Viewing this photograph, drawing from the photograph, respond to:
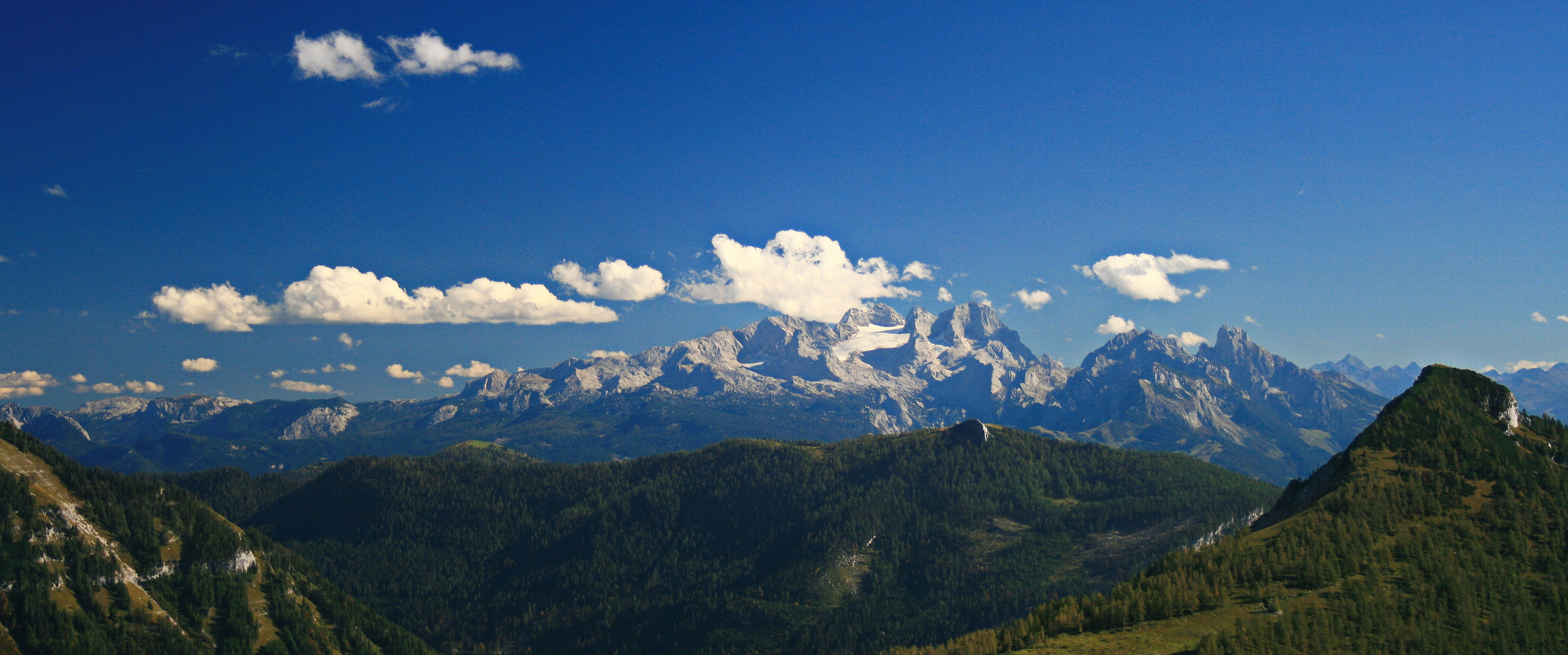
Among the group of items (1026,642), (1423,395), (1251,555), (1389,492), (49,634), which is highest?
(1423,395)

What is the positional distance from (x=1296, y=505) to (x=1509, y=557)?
40264mm

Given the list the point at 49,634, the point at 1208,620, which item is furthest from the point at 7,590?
the point at 1208,620

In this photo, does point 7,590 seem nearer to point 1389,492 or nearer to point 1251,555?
point 1251,555

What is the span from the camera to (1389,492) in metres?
138

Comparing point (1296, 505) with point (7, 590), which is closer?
point (1296, 505)

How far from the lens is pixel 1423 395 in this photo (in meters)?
163

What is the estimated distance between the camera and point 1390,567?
4675 inches

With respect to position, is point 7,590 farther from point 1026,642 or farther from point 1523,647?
point 1523,647

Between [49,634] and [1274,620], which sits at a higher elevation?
[1274,620]

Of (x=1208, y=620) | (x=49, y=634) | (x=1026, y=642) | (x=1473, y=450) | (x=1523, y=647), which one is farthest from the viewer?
(x=49, y=634)

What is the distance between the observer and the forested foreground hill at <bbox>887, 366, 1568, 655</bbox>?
336 feet

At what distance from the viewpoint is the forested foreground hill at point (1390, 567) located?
102 m

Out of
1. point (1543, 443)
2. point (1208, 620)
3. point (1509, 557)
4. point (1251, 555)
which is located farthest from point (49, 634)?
point (1543, 443)

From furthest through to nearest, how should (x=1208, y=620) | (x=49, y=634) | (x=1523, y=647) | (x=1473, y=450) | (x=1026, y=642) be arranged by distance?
1. (x=49, y=634)
2. (x=1473, y=450)
3. (x=1026, y=642)
4. (x=1208, y=620)
5. (x=1523, y=647)
